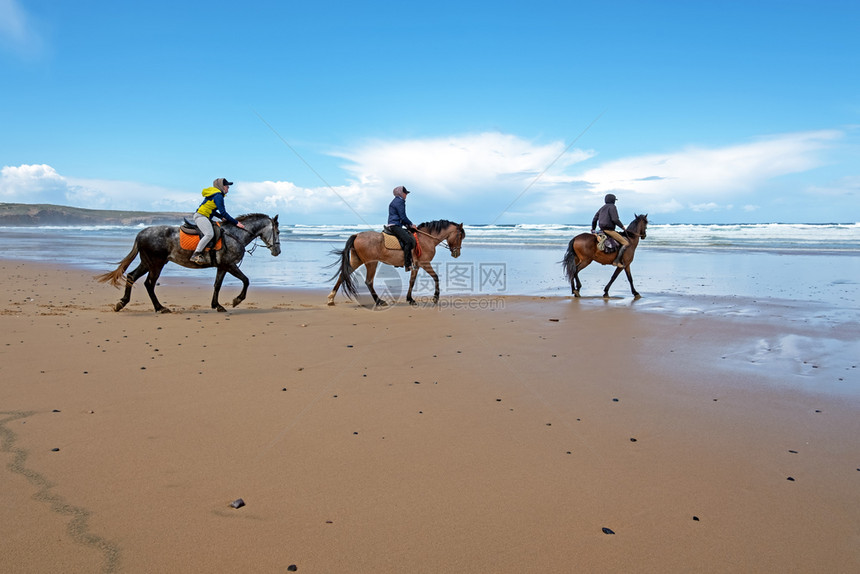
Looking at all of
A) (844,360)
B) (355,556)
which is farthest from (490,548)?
(844,360)

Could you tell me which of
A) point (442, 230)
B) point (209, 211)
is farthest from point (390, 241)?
point (209, 211)

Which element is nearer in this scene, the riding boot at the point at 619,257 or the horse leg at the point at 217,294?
the horse leg at the point at 217,294

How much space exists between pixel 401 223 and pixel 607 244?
5.17 meters

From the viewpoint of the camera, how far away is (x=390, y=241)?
1170 cm

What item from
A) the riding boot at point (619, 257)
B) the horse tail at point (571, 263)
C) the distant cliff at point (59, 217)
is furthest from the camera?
the distant cliff at point (59, 217)

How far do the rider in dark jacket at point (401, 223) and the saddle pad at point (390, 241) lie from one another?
82mm

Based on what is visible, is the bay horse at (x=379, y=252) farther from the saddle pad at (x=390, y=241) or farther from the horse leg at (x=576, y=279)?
the horse leg at (x=576, y=279)

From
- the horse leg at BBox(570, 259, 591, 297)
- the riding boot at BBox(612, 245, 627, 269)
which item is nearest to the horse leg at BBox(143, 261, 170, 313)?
the horse leg at BBox(570, 259, 591, 297)

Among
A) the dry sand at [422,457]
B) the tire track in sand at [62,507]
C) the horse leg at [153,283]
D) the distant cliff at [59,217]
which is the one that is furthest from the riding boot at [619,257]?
the distant cliff at [59,217]

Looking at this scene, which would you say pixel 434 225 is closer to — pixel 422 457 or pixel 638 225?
pixel 638 225

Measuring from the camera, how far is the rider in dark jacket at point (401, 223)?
11602 millimetres

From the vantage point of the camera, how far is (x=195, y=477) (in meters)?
3.10

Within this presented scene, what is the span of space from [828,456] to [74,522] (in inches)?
175

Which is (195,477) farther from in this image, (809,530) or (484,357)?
(484,357)
